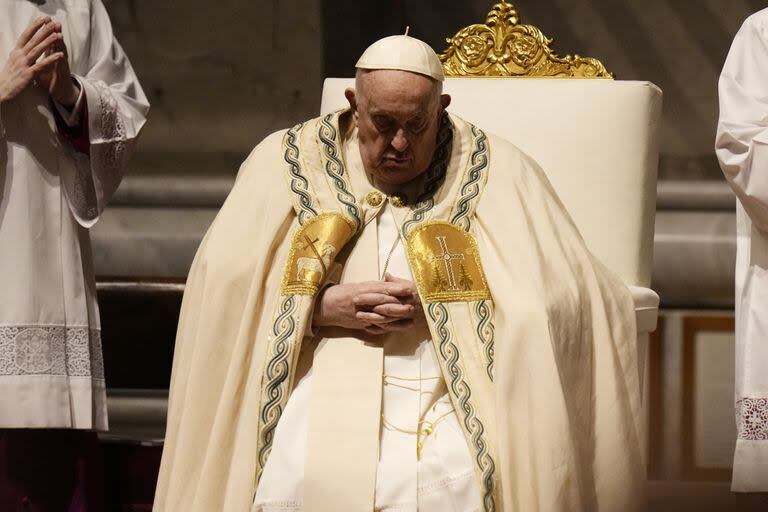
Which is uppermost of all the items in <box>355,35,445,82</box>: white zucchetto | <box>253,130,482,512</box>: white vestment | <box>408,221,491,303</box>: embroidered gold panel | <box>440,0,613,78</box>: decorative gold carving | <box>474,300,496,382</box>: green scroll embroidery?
<box>440,0,613,78</box>: decorative gold carving

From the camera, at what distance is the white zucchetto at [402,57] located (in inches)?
147

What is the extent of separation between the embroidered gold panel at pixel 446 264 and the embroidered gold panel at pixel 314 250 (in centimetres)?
18

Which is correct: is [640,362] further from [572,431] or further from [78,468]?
[78,468]

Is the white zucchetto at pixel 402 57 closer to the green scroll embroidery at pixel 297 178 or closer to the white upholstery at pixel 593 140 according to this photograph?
the green scroll embroidery at pixel 297 178

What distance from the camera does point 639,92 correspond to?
14.5 feet

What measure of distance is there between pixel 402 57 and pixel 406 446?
98cm

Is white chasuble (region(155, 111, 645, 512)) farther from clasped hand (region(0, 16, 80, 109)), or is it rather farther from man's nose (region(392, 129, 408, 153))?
clasped hand (region(0, 16, 80, 109))

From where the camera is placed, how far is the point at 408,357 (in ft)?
12.2

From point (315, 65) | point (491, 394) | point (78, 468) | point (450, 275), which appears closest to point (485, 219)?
point (450, 275)

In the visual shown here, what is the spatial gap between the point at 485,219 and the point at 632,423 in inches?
25.5

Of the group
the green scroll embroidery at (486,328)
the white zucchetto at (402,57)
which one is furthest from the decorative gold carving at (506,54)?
the green scroll embroidery at (486,328)

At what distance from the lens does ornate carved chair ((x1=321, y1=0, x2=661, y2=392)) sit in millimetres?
4375

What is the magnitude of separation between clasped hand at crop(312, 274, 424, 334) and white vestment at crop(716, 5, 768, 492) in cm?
118

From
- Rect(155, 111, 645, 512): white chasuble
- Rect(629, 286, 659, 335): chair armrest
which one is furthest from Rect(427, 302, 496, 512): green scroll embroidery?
Rect(629, 286, 659, 335): chair armrest
